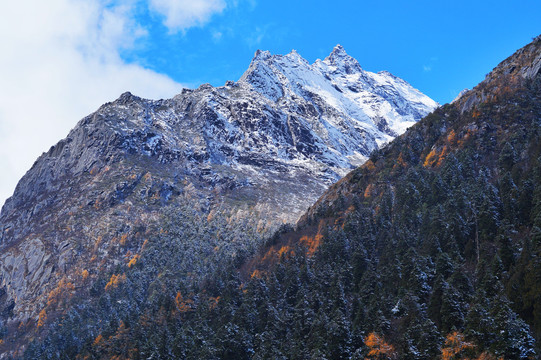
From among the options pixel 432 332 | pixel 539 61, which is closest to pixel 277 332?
pixel 432 332

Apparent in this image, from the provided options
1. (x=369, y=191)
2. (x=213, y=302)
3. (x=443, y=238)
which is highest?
(x=369, y=191)

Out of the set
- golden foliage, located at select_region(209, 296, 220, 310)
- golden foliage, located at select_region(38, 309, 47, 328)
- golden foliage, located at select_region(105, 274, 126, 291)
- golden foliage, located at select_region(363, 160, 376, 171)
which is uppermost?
golden foliage, located at select_region(363, 160, 376, 171)

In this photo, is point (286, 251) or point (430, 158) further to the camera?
point (286, 251)

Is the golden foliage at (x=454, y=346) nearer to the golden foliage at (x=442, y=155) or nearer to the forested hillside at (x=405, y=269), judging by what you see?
the forested hillside at (x=405, y=269)

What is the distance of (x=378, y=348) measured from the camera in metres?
63.6

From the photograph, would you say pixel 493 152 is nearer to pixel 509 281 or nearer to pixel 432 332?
pixel 509 281

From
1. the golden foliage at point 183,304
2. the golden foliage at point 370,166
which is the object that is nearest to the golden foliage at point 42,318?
the golden foliage at point 183,304

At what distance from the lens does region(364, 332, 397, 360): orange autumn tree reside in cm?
6210

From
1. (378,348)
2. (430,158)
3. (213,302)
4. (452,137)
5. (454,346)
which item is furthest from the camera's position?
(430,158)

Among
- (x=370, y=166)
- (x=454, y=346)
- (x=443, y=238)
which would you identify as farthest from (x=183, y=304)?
(x=454, y=346)

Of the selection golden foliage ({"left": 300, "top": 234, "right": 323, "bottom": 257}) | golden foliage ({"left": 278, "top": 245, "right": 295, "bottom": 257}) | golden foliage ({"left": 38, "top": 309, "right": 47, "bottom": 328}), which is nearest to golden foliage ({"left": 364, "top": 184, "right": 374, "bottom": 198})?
golden foliage ({"left": 300, "top": 234, "right": 323, "bottom": 257})

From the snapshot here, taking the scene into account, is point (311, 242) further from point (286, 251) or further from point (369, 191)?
point (369, 191)

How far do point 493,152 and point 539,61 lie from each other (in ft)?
102

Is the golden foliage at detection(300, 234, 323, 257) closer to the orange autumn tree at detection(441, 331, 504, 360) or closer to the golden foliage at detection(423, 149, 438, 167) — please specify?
the golden foliage at detection(423, 149, 438, 167)
